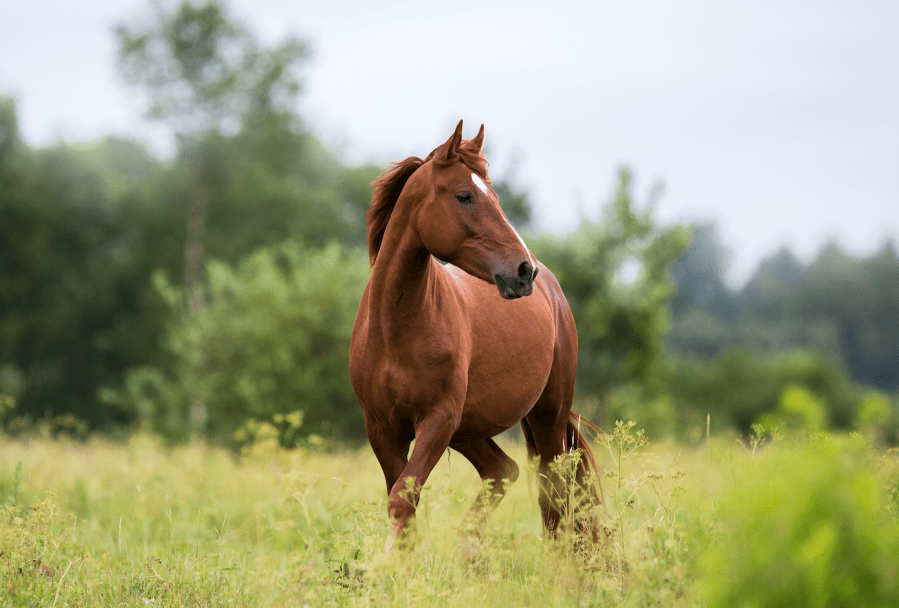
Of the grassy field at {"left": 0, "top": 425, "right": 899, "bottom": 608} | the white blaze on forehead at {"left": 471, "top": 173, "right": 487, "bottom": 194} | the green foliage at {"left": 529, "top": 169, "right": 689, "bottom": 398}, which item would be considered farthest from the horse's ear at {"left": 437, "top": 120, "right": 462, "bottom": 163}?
the green foliage at {"left": 529, "top": 169, "right": 689, "bottom": 398}

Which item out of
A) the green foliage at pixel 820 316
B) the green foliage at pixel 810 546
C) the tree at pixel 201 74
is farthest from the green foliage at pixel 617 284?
the green foliage at pixel 820 316

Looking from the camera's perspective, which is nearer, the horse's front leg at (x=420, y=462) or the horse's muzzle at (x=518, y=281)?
the horse's front leg at (x=420, y=462)

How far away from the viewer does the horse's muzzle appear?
133 inches

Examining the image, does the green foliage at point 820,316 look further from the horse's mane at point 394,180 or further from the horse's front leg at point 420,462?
the horse's front leg at point 420,462

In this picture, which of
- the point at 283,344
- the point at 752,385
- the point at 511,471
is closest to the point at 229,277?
the point at 283,344

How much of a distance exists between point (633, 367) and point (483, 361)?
48.4 feet

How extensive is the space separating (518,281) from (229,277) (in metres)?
14.7

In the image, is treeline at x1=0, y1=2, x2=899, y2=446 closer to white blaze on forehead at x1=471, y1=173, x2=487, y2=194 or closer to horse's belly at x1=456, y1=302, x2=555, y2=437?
horse's belly at x1=456, y1=302, x2=555, y2=437

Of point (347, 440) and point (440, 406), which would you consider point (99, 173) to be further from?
point (440, 406)

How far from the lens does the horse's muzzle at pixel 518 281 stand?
3373 millimetres

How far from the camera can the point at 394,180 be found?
3.85 metres

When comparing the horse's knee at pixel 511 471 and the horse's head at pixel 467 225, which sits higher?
the horse's head at pixel 467 225

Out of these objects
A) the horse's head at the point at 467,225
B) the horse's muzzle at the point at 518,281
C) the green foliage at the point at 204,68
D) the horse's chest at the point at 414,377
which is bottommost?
the horse's chest at the point at 414,377

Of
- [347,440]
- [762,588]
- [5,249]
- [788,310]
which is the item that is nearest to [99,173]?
[5,249]
